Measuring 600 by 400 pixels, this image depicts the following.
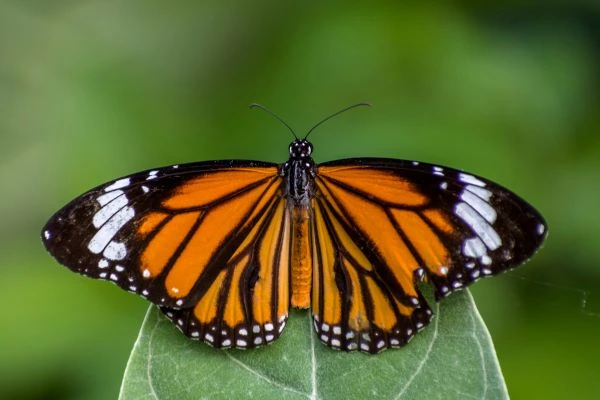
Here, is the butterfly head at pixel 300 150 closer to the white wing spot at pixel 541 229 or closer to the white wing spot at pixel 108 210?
the white wing spot at pixel 108 210

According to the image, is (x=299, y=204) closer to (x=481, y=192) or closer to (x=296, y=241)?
(x=296, y=241)

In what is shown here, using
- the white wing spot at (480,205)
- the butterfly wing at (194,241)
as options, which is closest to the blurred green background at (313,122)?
the butterfly wing at (194,241)

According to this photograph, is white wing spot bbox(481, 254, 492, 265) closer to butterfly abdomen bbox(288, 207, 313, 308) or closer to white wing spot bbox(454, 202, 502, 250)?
white wing spot bbox(454, 202, 502, 250)

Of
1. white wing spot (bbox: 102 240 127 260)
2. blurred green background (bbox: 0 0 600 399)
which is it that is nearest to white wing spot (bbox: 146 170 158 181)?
white wing spot (bbox: 102 240 127 260)

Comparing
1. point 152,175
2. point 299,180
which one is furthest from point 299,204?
point 152,175

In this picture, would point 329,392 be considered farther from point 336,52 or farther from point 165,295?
point 336,52

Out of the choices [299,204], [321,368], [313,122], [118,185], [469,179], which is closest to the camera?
[321,368]

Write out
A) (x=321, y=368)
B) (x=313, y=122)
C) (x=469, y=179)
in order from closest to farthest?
(x=321, y=368) < (x=469, y=179) < (x=313, y=122)
